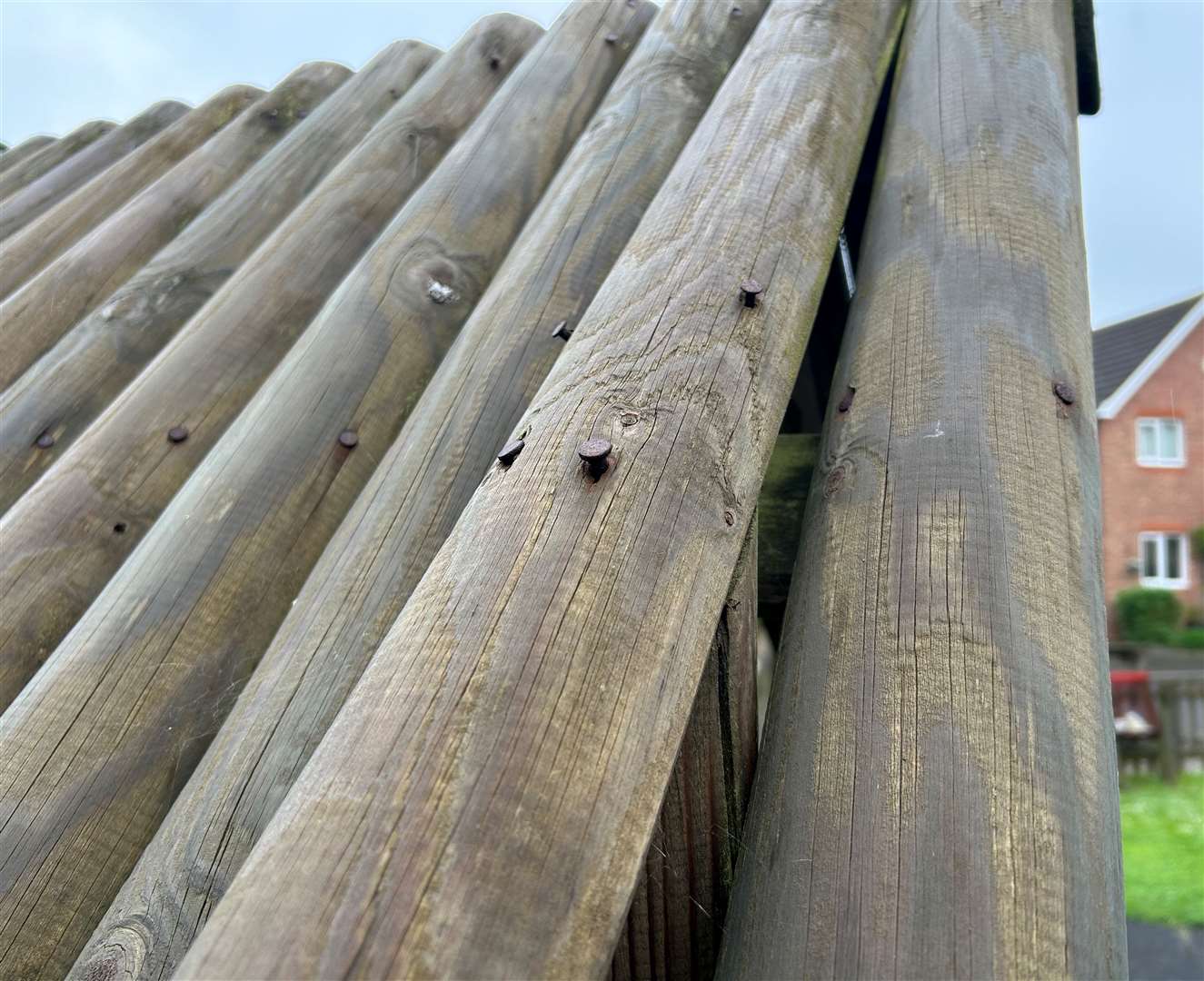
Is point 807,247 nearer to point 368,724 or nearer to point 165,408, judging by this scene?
point 368,724

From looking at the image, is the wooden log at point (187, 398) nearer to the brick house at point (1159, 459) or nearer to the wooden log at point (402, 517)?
the wooden log at point (402, 517)

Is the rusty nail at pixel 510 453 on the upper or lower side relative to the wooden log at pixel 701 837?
upper

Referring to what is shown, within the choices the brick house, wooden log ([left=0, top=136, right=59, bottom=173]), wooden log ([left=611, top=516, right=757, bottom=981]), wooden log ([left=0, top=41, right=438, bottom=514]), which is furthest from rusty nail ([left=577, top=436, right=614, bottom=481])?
the brick house

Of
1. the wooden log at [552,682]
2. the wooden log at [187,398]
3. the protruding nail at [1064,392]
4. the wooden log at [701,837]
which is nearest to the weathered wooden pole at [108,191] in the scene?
the wooden log at [187,398]

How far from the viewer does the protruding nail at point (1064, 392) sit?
5.93ft

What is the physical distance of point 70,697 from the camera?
5.92ft

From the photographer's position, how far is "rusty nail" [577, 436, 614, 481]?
1.29 m

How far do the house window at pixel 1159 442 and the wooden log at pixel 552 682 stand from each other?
21.4m

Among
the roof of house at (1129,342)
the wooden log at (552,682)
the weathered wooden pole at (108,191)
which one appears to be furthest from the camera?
the roof of house at (1129,342)

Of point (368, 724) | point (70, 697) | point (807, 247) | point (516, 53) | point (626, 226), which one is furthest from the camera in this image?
point (516, 53)

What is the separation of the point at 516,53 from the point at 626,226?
1.92 meters

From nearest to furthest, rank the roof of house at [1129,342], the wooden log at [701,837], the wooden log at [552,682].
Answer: the wooden log at [552,682]
the wooden log at [701,837]
the roof of house at [1129,342]

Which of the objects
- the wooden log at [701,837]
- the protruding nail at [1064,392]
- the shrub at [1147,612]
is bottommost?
the wooden log at [701,837]

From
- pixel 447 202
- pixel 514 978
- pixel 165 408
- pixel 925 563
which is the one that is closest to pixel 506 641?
pixel 514 978
